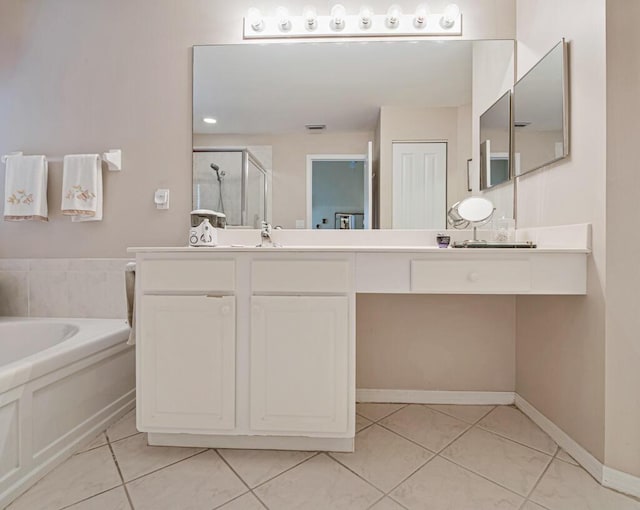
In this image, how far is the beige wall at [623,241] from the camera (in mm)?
1207

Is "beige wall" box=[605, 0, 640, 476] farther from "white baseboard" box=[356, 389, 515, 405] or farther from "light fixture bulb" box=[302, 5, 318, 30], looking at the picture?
"light fixture bulb" box=[302, 5, 318, 30]

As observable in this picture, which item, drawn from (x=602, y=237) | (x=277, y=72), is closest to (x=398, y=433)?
(x=602, y=237)

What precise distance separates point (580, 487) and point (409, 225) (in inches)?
49.6

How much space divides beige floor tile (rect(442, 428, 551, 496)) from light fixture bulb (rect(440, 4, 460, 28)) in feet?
6.72

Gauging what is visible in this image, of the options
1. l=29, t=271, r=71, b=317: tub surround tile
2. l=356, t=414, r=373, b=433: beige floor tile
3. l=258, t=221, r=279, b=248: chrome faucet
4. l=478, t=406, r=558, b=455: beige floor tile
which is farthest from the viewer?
l=29, t=271, r=71, b=317: tub surround tile

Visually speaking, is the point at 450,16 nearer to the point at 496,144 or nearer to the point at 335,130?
the point at 496,144

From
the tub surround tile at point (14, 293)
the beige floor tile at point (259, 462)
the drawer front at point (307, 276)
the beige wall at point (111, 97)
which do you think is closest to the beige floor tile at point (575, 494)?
the beige floor tile at point (259, 462)

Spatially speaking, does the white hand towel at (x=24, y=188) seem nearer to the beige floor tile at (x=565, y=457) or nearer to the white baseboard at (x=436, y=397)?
the white baseboard at (x=436, y=397)

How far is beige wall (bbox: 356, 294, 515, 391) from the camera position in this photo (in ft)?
6.38

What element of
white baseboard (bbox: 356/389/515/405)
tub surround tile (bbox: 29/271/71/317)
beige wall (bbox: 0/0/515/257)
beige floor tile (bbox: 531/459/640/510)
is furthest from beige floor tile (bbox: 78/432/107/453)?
beige floor tile (bbox: 531/459/640/510)

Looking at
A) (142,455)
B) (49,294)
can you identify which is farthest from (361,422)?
(49,294)

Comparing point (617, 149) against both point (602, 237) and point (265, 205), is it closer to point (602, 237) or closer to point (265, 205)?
point (602, 237)

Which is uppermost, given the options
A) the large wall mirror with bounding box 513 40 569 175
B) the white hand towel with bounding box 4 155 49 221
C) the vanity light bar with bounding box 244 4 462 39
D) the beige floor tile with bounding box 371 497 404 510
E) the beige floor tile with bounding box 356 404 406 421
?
the vanity light bar with bounding box 244 4 462 39

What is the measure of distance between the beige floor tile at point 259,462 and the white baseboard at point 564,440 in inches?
40.5
